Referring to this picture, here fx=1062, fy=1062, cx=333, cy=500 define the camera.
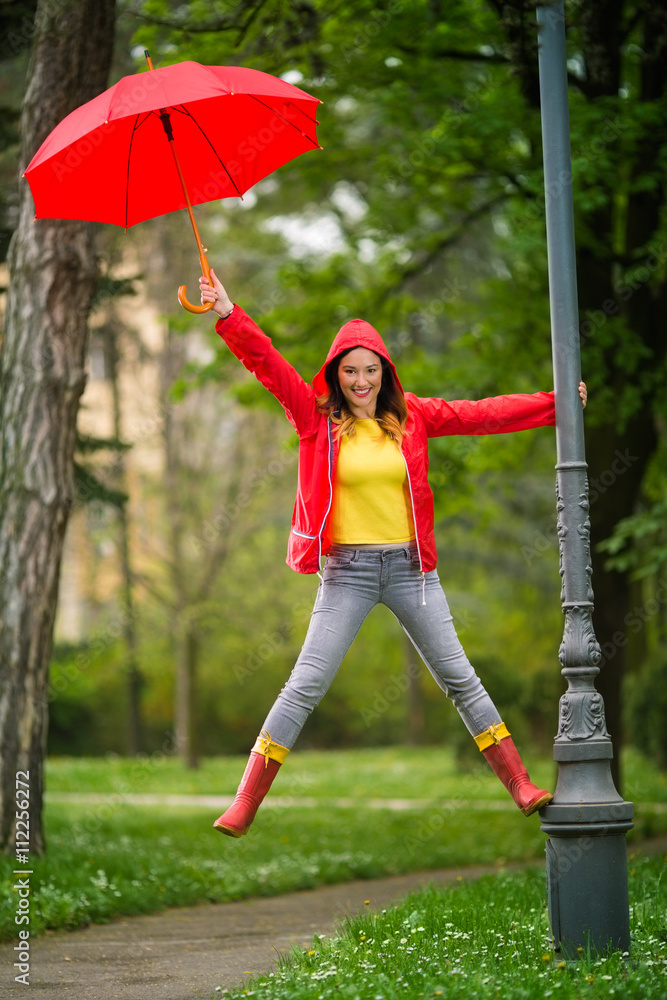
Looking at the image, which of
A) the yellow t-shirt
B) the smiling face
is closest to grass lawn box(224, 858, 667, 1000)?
the yellow t-shirt

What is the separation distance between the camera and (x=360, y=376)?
467cm

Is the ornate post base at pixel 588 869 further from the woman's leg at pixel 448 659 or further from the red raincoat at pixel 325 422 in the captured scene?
the red raincoat at pixel 325 422

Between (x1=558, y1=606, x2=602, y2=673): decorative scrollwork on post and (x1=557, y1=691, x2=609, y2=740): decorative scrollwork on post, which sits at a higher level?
(x1=558, y1=606, x2=602, y2=673): decorative scrollwork on post

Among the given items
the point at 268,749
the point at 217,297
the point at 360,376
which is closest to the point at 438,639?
the point at 268,749

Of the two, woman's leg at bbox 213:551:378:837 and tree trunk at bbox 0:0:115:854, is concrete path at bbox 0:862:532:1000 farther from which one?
tree trunk at bbox 0:0:115:854

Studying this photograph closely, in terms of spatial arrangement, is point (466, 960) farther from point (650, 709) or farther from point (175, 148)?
point (650, 709)

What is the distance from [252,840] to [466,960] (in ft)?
18.0

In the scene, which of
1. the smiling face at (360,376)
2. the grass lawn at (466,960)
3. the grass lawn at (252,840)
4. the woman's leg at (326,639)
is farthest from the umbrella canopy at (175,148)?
the grass lawn at (252,840)

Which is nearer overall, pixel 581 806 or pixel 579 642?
pixel 581 806

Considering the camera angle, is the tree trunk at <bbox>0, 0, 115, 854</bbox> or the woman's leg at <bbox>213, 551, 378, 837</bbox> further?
the tree trunk at <bbox>0, 0, 115, 854</bbox>

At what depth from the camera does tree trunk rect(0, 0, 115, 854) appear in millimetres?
6953

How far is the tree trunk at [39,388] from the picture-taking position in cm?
695

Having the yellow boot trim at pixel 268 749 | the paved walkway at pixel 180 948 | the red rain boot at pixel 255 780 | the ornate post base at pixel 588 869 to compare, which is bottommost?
the paved walkway at pixel 180 948

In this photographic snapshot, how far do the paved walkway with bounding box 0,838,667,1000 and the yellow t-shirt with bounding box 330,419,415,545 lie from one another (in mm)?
1949
